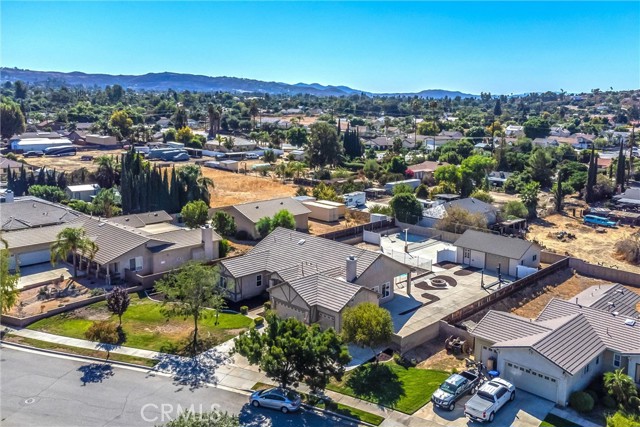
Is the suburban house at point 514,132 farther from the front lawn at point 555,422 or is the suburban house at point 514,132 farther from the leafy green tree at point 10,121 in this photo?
the front lawn at point 555,422

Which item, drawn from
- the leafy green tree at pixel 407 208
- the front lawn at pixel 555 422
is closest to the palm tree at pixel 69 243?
the front lawn at pixel 555 422

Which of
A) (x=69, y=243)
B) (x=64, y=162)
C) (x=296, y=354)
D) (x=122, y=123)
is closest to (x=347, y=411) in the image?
(x=296, y=354)

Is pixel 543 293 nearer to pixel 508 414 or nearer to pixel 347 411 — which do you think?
pixel 508 414

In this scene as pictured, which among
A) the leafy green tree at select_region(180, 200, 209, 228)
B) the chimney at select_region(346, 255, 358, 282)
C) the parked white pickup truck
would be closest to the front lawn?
the parked white pickup truck

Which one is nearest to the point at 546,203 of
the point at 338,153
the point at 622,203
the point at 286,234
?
the point at 622,203

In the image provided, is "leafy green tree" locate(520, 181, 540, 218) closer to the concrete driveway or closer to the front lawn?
the concrete driveway
